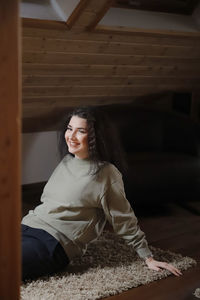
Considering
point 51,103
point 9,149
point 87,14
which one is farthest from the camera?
point 51,103

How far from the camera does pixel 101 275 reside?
2465mm

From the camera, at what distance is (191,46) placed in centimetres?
406

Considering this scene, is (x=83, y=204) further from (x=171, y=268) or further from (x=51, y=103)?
(x=51, y=103)

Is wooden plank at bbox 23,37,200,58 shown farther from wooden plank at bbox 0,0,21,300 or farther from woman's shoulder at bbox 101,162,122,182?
wooden plank at bbox 0,0,21,300

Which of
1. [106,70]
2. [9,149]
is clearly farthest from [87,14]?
[9,149]

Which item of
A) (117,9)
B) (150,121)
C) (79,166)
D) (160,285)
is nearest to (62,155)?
(79,166)

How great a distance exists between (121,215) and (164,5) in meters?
2.05

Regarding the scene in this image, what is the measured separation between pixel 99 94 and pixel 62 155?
1574 mm

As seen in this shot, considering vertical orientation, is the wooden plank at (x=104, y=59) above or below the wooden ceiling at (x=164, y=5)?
below

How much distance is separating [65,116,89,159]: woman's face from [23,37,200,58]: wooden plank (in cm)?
93

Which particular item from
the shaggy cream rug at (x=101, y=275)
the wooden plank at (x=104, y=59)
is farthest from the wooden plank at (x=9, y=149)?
the wooden plank at (x=104, y=59)

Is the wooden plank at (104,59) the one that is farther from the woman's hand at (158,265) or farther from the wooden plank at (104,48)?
the woman's hand at (158,265)

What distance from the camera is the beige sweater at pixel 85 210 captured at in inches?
95.5

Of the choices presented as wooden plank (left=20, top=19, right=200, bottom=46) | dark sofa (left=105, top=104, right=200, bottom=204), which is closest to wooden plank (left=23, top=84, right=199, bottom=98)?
dark sofa (left=105, top=104, right=200, bottom=204)
